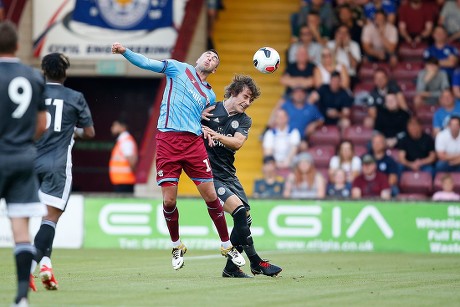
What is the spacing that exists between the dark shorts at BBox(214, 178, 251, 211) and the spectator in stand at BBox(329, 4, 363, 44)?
35.3 ft

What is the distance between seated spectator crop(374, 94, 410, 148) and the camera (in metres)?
20.8

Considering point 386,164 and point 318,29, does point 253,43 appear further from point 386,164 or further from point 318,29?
point 386,164

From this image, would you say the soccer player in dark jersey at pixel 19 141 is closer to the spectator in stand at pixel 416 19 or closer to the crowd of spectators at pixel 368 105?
the crowd of spectators at pixel 368 105

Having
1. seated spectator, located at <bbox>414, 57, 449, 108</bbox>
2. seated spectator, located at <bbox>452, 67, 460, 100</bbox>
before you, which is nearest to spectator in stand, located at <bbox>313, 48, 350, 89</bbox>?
seated spectator, located at <bbox>414, 57, 449, 108</bbox>

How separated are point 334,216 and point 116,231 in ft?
12.4

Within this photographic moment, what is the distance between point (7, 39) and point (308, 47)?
47.5ft

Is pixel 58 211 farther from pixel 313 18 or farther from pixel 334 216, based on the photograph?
pixel 313 18

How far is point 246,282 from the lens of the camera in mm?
11328

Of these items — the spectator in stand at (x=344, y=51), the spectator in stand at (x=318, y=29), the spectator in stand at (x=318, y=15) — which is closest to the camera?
the spectator in stand at (x=344, y=51)

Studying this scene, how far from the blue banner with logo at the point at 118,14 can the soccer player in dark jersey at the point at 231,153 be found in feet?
39.2

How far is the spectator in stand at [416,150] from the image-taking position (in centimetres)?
2033

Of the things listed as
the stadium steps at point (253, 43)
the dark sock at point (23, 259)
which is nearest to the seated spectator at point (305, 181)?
the stadium steps at point (253, 43)

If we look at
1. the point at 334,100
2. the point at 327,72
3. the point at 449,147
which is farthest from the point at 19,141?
the point at 327,72

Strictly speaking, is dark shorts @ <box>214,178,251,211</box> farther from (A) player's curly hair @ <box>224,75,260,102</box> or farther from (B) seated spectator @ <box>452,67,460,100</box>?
(B) seated spectator @ <box>452,67,460,100</box>
